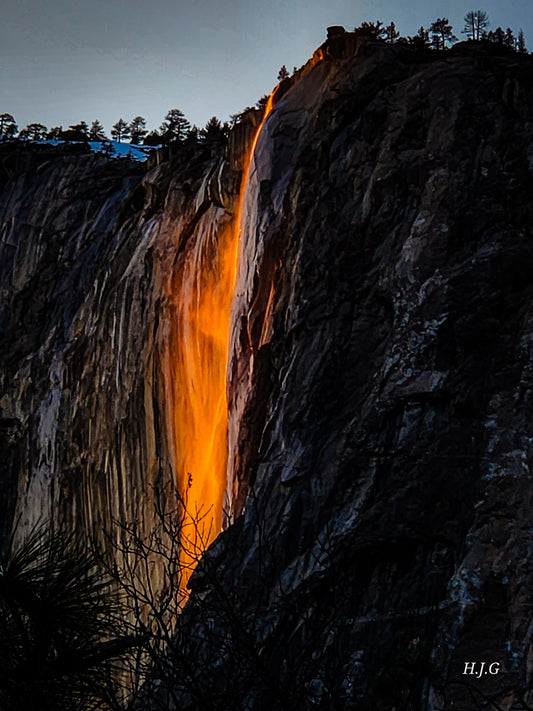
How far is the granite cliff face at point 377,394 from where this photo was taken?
8648mm

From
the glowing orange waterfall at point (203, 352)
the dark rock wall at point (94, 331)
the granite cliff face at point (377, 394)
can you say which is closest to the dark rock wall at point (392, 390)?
the granite cliff face at point (377, 394)

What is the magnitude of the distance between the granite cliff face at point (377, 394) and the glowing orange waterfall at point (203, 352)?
0.79 ft

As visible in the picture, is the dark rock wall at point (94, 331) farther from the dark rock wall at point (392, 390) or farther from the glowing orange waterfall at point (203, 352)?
the dark rock wall at point (392, 390)

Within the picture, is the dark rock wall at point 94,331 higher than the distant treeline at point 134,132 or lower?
lower

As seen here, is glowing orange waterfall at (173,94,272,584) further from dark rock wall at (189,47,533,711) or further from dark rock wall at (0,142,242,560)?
dark rock wall at (189,47,533,711)

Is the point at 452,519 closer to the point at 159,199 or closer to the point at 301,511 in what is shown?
the point at 301,511

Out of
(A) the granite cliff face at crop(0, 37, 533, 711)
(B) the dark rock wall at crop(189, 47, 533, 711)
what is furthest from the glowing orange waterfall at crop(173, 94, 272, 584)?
(B) the dark rock wall at crop(189, 47, 533, 711)

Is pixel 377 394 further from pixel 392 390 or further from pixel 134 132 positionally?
pixel 134 132

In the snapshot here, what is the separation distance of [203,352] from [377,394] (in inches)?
241

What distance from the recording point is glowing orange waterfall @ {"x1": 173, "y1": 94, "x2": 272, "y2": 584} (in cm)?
1542

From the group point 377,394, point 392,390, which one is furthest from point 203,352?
point 392,390

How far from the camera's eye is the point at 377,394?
10336mm

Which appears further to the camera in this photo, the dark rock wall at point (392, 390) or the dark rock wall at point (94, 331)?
the dark rock wall at point (94, 331)

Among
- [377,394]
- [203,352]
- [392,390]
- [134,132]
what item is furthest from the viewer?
[134,132]
